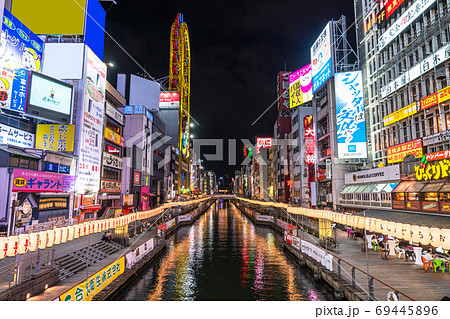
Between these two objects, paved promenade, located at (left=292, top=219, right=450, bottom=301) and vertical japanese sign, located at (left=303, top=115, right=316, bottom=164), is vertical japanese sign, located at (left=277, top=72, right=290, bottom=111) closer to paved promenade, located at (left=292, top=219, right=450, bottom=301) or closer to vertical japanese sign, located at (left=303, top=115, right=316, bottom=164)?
vertical japanese sign, located at (left=303, top=115, right=316, bottom=164)

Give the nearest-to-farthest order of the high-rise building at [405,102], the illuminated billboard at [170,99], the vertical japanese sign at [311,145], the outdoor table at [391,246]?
1. the outdoor table at [391,246]
2. the high-rise building at [405,102]
3. the vertical japanese sign at [311,145]
4. the illuminated billboard at [170,99]

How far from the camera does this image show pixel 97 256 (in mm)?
23812

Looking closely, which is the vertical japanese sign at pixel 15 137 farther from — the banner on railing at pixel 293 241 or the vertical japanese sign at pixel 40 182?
the banner on railing at pixel 293 241

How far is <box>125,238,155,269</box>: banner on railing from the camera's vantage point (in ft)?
73.9

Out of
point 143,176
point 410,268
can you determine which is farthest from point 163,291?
point 143,176

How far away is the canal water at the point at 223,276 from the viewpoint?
64.6ft

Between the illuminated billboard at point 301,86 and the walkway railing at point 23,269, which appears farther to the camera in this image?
the illuminated billboard at point 301,86

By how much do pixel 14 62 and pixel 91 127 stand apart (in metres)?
12.7

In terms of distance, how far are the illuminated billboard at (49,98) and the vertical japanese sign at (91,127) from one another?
3235mm

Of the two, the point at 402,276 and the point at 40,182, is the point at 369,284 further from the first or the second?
the point at 40,182

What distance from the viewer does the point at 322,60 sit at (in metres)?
56.0

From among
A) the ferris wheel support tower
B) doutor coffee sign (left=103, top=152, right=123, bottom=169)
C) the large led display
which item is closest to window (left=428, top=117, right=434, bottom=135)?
the large led display

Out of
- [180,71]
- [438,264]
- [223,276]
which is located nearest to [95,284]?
[223,276]

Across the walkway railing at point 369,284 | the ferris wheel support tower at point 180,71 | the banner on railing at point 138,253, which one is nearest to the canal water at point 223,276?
the banner on railing at point 138,253
